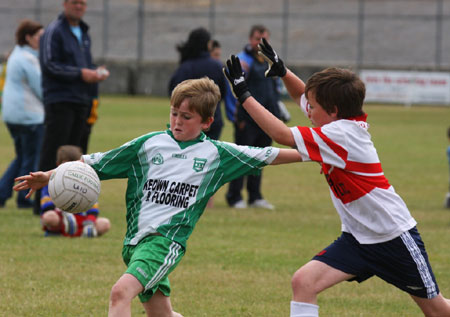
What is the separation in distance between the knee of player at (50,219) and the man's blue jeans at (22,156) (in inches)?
87.3

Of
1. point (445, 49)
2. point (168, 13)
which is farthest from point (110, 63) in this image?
point (445, 49)

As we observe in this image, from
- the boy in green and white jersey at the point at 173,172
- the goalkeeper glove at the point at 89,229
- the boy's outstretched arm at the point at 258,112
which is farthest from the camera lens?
the goalkeeper glove at the point at 89,229

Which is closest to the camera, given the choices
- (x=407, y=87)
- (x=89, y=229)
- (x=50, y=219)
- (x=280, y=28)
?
(x=50, y=219)

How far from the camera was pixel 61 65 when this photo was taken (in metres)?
9.20

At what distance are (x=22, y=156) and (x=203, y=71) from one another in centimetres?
262

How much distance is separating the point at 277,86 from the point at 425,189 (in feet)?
10.9

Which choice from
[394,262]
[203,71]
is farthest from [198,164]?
[203,71]

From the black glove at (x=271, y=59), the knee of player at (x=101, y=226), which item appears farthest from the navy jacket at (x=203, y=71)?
the black glove at (x=271, y=59)

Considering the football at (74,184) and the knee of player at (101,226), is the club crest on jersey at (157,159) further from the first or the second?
the knee of player at (101,226)

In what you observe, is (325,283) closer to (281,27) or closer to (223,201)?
(223,201)

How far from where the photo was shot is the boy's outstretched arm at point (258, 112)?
4.50 meters

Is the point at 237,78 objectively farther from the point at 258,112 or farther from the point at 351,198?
the point at 351,198

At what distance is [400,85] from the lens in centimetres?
3528

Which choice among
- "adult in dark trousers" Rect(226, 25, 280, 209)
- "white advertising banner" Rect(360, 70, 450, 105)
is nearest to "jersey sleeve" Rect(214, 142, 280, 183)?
"adult in dark trousers" Rect(226, 25, 280, 209)
